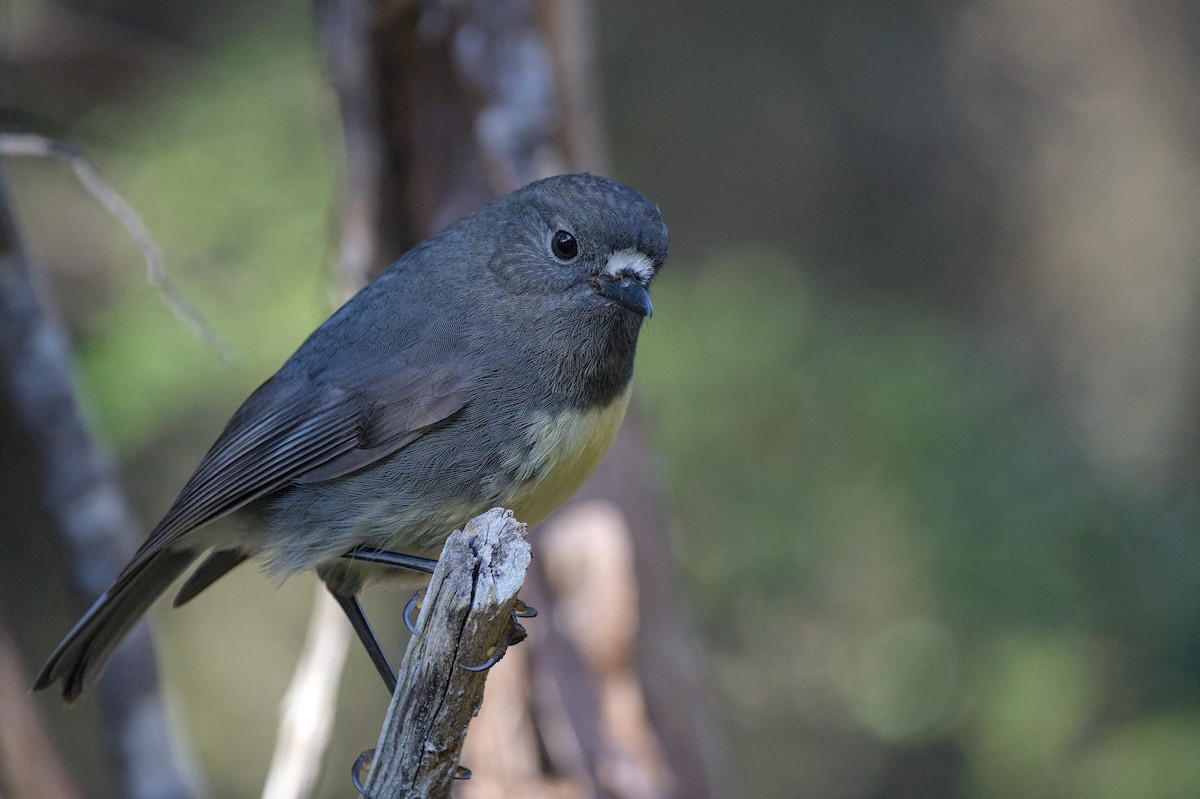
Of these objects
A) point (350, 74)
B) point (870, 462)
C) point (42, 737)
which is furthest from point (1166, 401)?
point (42, 737)

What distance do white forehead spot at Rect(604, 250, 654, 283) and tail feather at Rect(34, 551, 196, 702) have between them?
1534mm

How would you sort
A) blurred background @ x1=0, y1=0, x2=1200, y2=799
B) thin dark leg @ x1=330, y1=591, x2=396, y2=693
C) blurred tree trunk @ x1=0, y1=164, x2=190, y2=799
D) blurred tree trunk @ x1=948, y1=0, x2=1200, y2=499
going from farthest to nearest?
blurred tree trunk @ x1=948, y1=0, x2=1200, y2=499, blurred background @ x1=0, y1=0, x2=1200, y2=799, blurred tree trunk @ x1=0, y1=164, x2=190, y2=799, thin dark leg @ x1=330, y1=591, x2=396, y2=693

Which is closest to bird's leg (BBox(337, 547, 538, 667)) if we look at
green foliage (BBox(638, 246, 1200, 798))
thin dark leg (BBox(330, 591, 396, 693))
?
thin dark leg (BBox(330, 591, 396, 693))

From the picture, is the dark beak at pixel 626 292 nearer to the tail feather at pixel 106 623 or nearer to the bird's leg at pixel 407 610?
the bird's leg at pixel 407 610

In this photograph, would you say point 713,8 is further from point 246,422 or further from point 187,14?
point 246,422

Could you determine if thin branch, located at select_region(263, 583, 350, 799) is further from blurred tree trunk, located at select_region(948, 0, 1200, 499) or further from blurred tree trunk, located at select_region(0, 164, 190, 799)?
blurred tree trunk, located at select_region(948, 0, 1200, 499)

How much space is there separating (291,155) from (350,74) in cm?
172

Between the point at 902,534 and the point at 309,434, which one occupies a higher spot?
the point at 902,534

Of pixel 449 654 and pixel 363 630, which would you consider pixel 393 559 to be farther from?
pixel 449 654

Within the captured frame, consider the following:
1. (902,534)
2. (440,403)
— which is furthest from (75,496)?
(902,534)

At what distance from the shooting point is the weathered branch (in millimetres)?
2201

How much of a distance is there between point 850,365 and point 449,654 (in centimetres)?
407

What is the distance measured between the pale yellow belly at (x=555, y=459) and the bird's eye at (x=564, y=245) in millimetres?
429

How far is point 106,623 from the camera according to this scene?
3.31 m
